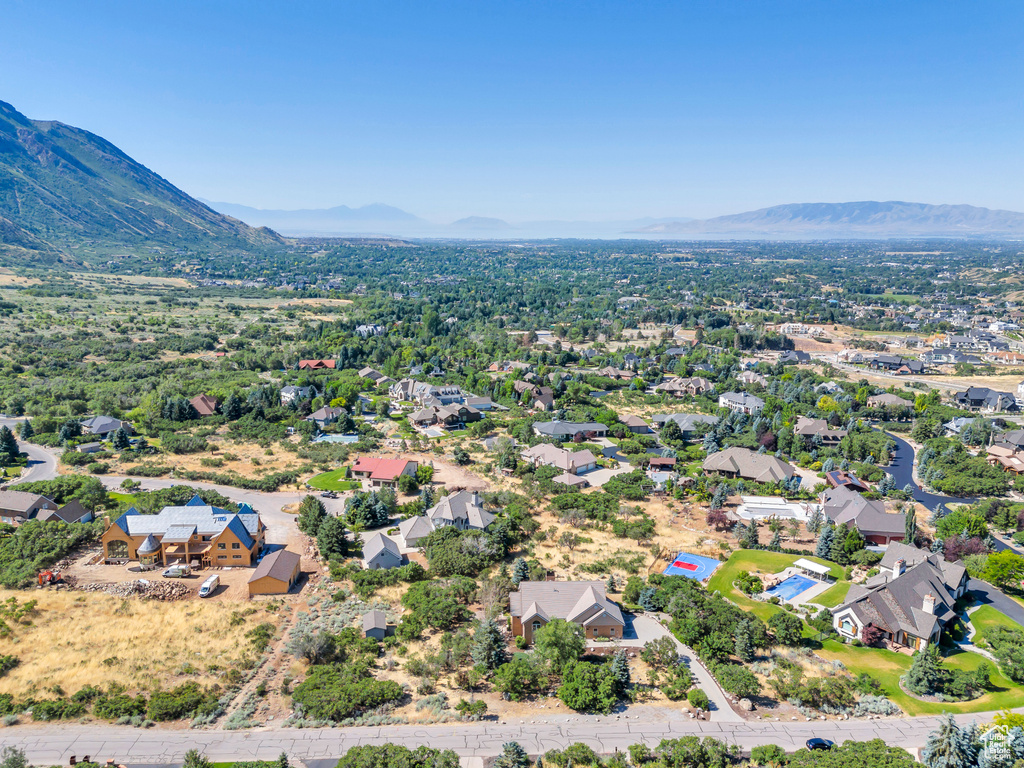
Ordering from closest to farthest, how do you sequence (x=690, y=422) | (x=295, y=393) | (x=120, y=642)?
(x=120, y=642) → (x=690, y=422) → (x=295, y=393)

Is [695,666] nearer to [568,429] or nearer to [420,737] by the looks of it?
[420,737]

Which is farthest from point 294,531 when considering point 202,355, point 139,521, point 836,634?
point 202,355

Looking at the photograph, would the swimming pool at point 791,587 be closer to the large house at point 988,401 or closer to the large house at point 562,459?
the large house at point 562,459

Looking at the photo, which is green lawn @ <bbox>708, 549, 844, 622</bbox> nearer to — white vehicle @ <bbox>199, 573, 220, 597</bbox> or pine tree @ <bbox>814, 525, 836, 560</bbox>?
pine tree @ <bbox>814, 525, 836, 560</bbox>

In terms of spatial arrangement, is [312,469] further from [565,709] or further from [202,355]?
[202,355]

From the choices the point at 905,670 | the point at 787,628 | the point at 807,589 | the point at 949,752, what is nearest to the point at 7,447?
the point at 787,628

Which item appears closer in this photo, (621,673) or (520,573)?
(621,673)
